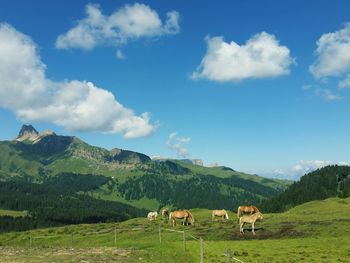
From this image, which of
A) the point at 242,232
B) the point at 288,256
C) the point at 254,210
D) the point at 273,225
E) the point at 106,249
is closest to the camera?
the point at 288,256

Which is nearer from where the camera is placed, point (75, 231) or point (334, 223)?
point (334, 223)

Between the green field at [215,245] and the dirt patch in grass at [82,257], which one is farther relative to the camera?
the dirt patch in grass at [82,257]

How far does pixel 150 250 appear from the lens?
1938 inches

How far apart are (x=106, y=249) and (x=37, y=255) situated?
8496 mm

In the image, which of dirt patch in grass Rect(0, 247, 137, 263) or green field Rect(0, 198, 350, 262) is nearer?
green field Rect(0, 198, 350, 262)

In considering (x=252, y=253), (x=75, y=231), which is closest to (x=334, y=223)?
(x=252, y=253)

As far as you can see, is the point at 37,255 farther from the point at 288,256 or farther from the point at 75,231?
the point at 75,231

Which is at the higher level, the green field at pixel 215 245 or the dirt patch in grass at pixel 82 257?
the green field at pixel 215 245

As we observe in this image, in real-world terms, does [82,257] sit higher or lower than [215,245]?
lower

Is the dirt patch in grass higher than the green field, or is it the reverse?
the green field

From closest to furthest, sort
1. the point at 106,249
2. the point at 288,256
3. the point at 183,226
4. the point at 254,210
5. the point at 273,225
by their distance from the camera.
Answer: the point at 288,256, the point at 106,249, the point at 273,225, the point at 183,226, the point at 254,210

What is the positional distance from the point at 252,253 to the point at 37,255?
951 inches

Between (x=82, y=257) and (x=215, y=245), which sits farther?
(x=215, y=245)

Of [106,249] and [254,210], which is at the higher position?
[254,210]
